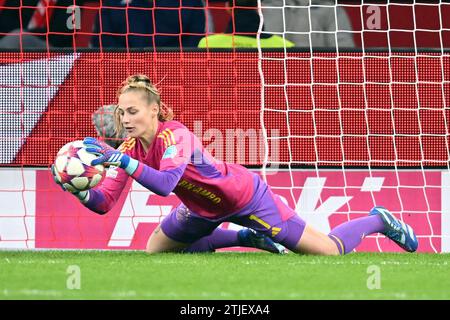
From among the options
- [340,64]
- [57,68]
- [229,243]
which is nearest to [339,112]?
[340,64]

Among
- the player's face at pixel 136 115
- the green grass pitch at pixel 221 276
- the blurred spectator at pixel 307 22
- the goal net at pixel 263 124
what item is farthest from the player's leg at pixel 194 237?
the blurred spectator at pixel 307 22

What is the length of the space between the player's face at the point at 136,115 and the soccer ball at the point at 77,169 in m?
0.38

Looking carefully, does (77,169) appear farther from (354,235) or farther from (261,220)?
(354,235)

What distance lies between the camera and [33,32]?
9734 mm

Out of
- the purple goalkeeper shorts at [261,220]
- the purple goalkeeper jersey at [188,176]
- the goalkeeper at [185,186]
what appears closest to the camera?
the goalkeeper at [185,186]

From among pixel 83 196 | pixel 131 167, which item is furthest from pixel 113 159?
pixel 83 196

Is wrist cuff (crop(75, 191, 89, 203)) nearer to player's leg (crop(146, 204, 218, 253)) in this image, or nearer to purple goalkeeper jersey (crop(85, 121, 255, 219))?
purple goalkeeper jersey (crop(85, 121, 255, 219))

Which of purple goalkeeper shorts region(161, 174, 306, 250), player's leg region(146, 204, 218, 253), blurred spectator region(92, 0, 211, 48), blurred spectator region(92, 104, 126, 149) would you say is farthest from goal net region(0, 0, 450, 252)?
purple goalkeeper shorts region(161, 174, 306, 250)

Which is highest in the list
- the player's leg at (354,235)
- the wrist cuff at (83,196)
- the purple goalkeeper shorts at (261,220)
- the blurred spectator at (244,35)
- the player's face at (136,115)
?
the blurred spectator at (244,35)

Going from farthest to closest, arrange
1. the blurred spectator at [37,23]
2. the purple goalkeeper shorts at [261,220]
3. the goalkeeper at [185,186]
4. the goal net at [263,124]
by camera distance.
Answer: the blurred spectator at [37,23] → the goal net at [263,124] → the purple goalkeeper shorts at [261,220] → the goalkeeper at [185,186]

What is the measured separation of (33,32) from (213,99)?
6.21 feet

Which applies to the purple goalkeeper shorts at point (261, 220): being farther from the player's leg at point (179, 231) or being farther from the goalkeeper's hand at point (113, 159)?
the goalkeeper's hand at point (113, 159)

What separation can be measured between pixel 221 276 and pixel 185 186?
44.2 inches

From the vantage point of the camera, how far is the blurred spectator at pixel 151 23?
9.23m
